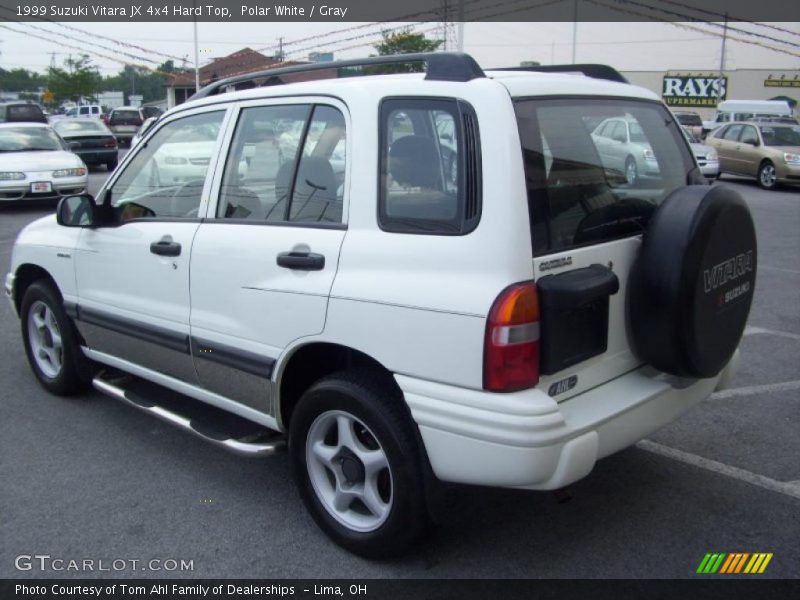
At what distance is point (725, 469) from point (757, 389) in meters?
1.34

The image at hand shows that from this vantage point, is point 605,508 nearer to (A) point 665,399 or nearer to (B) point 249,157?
(A) point 665,399

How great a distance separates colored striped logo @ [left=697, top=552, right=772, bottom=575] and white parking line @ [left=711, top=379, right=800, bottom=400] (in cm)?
183

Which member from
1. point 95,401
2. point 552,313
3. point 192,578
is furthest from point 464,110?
point 95,401

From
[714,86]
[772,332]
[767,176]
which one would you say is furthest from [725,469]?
[714,86]

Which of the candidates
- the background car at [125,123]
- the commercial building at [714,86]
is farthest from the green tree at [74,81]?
the commercial building at [714,86]

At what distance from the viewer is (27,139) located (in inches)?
553

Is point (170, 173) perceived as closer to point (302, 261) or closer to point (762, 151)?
point (302, 261)

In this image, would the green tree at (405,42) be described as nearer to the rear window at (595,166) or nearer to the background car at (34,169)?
the background car at (34,169)

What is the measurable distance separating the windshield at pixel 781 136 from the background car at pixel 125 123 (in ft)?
92.5

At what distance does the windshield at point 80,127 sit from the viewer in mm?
20531

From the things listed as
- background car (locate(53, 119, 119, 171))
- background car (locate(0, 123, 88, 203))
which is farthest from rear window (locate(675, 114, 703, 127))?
background car (locate(0, 123, 88, 203))

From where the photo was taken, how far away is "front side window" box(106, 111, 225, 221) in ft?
12.2

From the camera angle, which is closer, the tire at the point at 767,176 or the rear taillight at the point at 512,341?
the rear taillight at the point at 512,341

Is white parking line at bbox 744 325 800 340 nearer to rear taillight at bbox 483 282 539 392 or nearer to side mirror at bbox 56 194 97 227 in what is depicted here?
rear taillight at bbox 483 282 539 392
